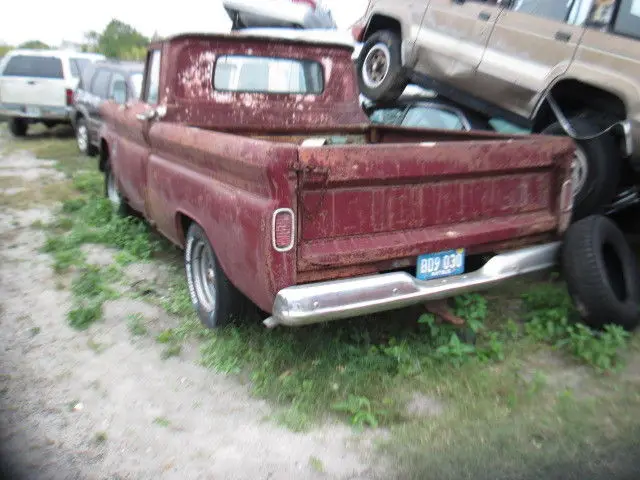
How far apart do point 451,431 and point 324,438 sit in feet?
2.02

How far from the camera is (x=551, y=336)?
12.1 ft

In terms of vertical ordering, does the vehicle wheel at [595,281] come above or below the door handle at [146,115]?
below

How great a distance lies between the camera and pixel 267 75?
4.65 m

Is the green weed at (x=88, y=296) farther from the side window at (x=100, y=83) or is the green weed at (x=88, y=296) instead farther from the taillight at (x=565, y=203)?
the side window at (x=100, y=83)

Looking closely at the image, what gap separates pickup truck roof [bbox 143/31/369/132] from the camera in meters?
4.28

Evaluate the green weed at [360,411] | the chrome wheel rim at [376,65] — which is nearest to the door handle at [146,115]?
the green weed at [360,411]

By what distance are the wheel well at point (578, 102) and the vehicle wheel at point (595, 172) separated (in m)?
0.16

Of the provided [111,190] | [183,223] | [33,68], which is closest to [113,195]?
[111,190]

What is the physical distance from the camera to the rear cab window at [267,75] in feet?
14.6

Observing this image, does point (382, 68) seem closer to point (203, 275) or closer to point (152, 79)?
point (152, 79)

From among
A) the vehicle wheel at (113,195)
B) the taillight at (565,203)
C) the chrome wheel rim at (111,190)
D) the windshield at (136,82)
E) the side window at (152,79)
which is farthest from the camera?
the windshield at (136,82)

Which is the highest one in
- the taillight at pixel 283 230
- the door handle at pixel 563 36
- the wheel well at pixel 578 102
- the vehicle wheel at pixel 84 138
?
the door handle at pixel 563 36

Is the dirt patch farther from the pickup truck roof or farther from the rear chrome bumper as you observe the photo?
the pickup truck roof

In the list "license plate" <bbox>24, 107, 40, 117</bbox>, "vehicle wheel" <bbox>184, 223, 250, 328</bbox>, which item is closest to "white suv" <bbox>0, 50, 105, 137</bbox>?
"license plate" <bbox>24, 107, 40, 117</bbox>
